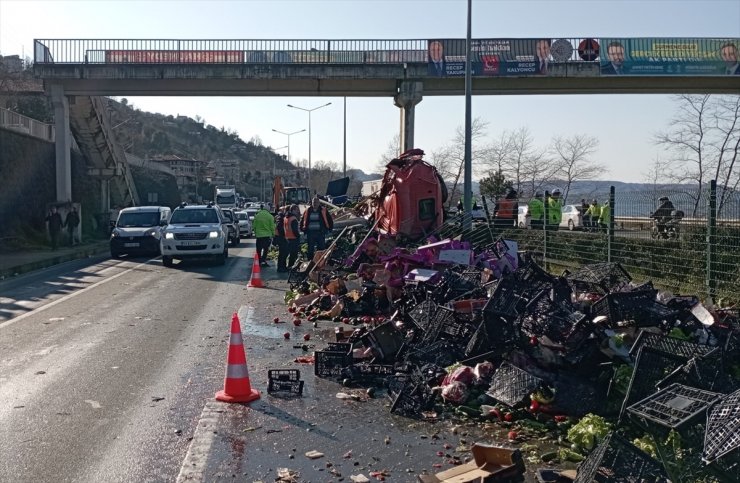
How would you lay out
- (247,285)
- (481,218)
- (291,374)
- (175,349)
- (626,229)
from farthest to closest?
(481,218)
(247,285)
(626,229)
(175,349)
(291,374)

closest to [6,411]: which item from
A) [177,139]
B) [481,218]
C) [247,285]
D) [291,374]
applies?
[291,374]

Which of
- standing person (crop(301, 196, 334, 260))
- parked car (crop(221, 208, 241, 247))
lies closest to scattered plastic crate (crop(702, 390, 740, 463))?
standing person (crop(301, 196, 334, 260))

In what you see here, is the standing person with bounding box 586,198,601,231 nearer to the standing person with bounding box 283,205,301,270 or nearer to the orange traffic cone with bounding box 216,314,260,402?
the standing person with bounding box 283,205,301,270

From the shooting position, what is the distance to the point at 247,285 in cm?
1770

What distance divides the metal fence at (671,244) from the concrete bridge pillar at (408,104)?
1577 cm

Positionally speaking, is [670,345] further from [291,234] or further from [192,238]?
[192,238]

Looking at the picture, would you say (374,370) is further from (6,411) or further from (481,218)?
(481,218)

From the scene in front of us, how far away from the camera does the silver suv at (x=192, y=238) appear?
22062 millimetres

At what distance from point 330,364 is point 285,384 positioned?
2.73 ft

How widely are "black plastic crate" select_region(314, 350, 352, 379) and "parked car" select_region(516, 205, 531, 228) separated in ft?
39.5

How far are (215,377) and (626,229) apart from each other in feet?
30.0

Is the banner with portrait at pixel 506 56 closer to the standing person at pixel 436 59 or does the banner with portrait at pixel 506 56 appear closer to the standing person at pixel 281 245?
the standing person at pixel 436 59

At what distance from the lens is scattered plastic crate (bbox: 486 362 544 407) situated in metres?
6.73

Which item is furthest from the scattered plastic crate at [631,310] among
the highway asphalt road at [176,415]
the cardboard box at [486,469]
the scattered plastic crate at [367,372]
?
the cardboard box at [486,469]
